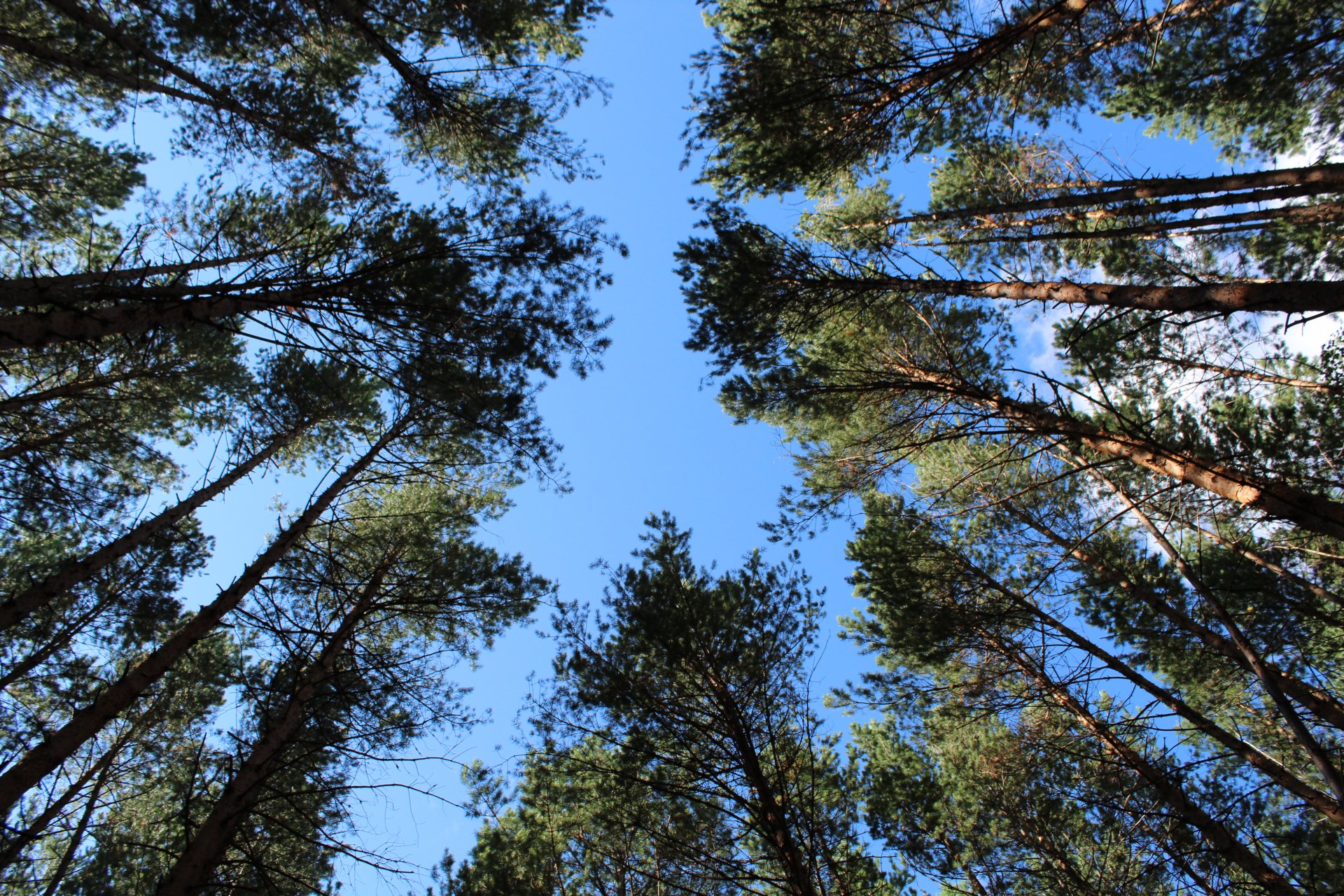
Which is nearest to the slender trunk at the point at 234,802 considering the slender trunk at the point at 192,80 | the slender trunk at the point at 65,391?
the slender trunk at the point at 65,391

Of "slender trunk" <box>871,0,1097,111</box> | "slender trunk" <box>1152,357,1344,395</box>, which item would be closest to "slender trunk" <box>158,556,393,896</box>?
"slender trunk" <box>871,0,1097,111</box>

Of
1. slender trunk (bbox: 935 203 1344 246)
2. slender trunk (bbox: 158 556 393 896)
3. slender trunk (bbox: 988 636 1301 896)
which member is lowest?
slender trunk (bbox: 158 556 393 896)

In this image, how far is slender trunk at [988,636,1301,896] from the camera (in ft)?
16.1

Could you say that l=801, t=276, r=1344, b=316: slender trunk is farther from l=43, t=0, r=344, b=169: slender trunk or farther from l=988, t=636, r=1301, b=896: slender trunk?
l=43, t=0, r=344, b=169: slender trunk

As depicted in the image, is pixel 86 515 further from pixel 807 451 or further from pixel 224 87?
pixel 807 451

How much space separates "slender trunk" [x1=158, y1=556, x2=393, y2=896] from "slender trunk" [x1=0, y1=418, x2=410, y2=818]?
951mm

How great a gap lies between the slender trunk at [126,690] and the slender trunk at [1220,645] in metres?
6.80

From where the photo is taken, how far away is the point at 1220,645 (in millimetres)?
6051

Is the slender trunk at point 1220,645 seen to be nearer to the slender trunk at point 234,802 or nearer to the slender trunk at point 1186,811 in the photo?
the slender trunk at point 1186,811

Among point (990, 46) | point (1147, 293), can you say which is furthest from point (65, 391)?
point (1147, 293)

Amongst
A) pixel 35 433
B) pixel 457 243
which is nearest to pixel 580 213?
pixel 457 243

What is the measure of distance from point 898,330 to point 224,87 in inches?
380

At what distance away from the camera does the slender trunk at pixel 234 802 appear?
3.78 m

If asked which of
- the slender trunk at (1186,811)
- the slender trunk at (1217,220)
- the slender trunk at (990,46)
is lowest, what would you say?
the slender trunk at (1186,811)
